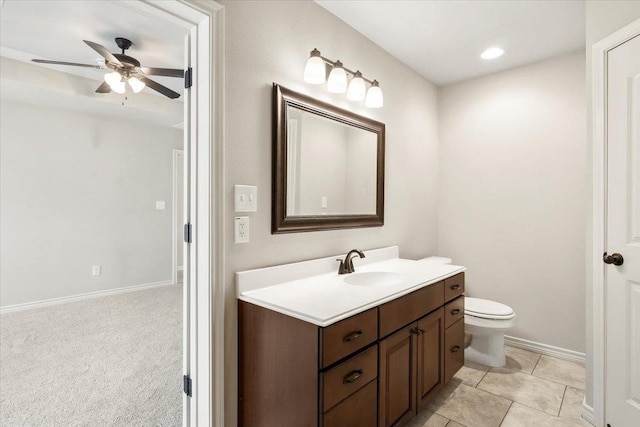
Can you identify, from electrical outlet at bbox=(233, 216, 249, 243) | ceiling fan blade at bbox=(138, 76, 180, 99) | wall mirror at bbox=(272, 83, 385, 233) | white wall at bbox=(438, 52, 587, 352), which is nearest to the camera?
electrical outlet at bbox=(233, 216, 249, 243)

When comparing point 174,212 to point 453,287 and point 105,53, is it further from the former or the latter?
point 453,287

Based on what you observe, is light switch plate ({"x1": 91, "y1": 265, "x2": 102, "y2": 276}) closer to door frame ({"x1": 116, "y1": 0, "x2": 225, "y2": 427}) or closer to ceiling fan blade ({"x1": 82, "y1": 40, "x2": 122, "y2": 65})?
ceiling fan blade ({"x1": 82, "y1": 40, "x2": 122, "y2": 65})

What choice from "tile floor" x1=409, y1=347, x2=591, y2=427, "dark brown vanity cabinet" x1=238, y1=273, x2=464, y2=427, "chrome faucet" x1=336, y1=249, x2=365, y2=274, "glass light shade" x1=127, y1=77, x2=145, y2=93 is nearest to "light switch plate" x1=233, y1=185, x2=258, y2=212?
"dark brown vanity cabinet" x1=238, y1=273, x2=464, y2=427

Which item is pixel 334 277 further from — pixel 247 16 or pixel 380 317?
pixel 247 16

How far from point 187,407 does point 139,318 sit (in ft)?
7.50

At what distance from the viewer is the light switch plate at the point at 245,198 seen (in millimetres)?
1513

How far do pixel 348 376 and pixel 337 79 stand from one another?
1551 millimetres

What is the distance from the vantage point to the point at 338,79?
1.88 metres

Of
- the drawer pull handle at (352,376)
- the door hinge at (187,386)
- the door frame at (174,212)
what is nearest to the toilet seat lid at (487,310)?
the drawer pull handle at (352,376)

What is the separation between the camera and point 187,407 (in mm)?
1521

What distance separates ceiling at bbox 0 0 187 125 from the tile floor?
109 inches

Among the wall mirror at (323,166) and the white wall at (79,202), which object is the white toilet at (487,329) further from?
the white wall at (79,202)

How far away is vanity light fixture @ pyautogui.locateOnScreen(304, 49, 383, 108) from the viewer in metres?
1.76

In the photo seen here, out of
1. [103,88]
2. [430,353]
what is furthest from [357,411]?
[103,88]
